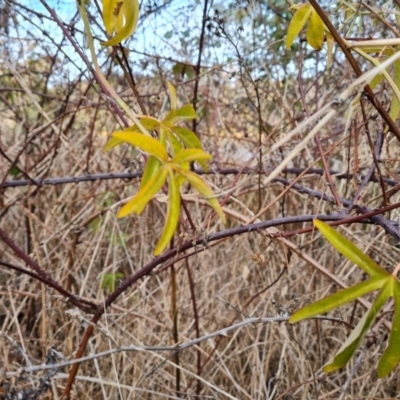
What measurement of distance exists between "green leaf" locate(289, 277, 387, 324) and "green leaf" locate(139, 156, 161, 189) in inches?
5.9

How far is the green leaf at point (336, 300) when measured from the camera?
36 cm

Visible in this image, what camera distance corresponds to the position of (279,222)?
59 centimetres

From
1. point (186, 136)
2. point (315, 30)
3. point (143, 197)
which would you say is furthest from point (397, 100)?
point (143, 197)

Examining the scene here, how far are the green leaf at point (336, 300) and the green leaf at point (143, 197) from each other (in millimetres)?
129

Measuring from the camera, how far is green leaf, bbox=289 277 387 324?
36 centimetres

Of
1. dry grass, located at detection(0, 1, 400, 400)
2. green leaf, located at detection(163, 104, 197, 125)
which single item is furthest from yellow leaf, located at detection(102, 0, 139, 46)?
dry grass, located at detection(0, 1, 400, 400)

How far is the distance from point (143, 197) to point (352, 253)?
0.15 metres

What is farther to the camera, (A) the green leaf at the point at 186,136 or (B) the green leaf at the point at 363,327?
(A) the green leaf at the point at 186,136

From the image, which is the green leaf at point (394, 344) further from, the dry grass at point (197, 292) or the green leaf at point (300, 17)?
the dry grass at point (197, 292)

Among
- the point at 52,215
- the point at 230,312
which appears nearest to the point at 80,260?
the point at 52,215

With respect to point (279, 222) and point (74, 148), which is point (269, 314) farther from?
point (74, 148)

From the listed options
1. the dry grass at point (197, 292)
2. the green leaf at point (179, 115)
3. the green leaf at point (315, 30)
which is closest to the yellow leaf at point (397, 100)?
the green leaf at point (315, 30)

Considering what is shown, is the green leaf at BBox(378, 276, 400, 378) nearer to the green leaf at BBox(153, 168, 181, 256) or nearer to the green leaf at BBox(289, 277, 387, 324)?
the green leaf at BBox(289, 277, 387, 324)

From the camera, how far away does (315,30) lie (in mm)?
572
